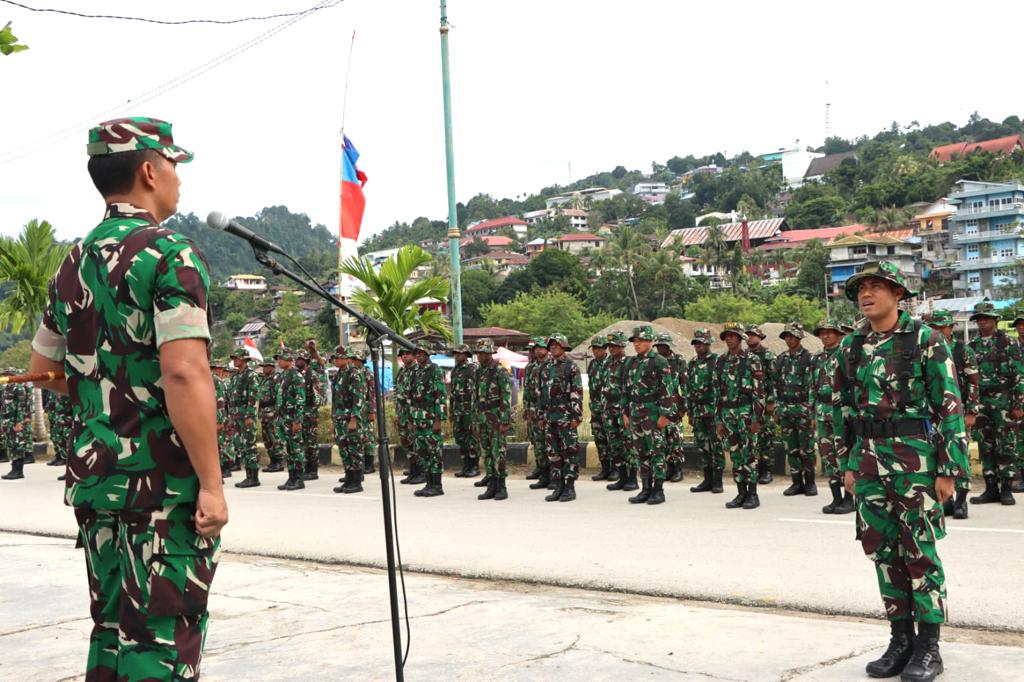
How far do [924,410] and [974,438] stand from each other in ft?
22.9

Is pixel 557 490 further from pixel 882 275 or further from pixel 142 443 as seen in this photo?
pixel 142 443

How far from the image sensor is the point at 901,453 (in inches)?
205

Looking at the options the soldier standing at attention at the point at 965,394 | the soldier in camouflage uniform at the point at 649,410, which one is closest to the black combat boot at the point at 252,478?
the soldier in camouflage uniform at the point at 649,410

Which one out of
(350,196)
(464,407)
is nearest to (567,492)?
(464,407)

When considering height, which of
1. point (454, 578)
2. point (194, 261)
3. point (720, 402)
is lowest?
point (454, 578)

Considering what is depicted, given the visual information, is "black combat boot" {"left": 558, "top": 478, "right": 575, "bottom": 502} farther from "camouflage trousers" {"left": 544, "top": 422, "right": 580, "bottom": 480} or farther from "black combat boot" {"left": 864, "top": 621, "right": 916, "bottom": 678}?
"black combat boot" {"left": 864, "top": 621, "right": 916, "bottom": 678}

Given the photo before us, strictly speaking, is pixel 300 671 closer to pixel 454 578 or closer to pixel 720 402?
pixel 454 578

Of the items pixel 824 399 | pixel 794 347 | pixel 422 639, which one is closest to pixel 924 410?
pixel 422 639

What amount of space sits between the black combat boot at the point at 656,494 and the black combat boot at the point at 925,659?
718 centimetres

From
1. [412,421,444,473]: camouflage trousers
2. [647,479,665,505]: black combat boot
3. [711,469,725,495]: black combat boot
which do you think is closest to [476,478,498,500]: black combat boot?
[412,421,444,473]: camouflage trousers

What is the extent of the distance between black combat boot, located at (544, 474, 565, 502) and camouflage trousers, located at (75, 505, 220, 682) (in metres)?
9.68

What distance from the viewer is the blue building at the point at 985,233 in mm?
94250

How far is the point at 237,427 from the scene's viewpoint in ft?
59.8

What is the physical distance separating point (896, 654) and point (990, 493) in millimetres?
7094
